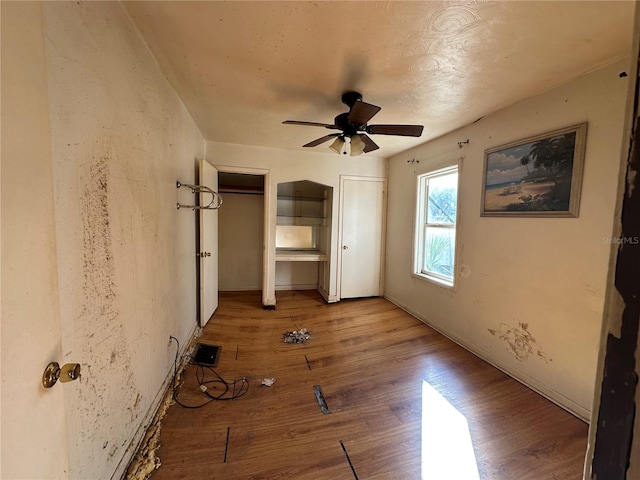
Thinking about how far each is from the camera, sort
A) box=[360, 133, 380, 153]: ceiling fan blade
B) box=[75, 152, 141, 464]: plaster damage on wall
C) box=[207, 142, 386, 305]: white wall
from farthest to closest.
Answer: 1. box=[207, 142, 386, 305]: white wall
2. box=[360, 133, 380, 153]: ceiling fan blade
3. box=[75, 152, 141, 464]: plaster damage on wall

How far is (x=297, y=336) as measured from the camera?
2.92m

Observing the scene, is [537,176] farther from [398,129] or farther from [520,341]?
[520,341]

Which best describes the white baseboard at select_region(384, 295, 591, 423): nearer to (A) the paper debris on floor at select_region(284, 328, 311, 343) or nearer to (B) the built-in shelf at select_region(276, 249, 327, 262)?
(A) the paper debris on floor at select_region(284, 328, 311, 343)

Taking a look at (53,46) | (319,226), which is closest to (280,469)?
(53,46)

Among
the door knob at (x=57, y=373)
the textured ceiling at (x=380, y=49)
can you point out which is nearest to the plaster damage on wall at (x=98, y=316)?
the door knob at (x=57, y=373)

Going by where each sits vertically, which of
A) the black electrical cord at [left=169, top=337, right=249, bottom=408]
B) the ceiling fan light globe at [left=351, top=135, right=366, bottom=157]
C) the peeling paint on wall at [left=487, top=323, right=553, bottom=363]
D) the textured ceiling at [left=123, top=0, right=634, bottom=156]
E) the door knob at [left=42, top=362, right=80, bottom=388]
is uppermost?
the textured ceiling at [left=123, top=0, right=634, bottom=156]

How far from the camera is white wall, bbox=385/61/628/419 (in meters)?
1.69

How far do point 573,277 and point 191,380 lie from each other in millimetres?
3023

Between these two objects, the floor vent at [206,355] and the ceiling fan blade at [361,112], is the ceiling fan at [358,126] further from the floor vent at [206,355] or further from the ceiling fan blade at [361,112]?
the floor vent at [206,355]

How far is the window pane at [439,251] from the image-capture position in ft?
10.1

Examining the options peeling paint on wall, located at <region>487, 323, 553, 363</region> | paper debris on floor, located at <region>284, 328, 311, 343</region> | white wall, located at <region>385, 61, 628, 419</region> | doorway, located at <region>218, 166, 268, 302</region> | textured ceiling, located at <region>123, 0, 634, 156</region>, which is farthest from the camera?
doorway, located at <region>218, 166, 268, 302</region>

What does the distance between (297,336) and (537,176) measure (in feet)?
8.85

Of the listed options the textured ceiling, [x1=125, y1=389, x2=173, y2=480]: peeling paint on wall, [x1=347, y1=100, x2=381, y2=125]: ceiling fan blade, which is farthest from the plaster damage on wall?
[x1=347, y1=100, x2=381, y2=125]: ceiling fan blade

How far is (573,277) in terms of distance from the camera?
1.82 metres
